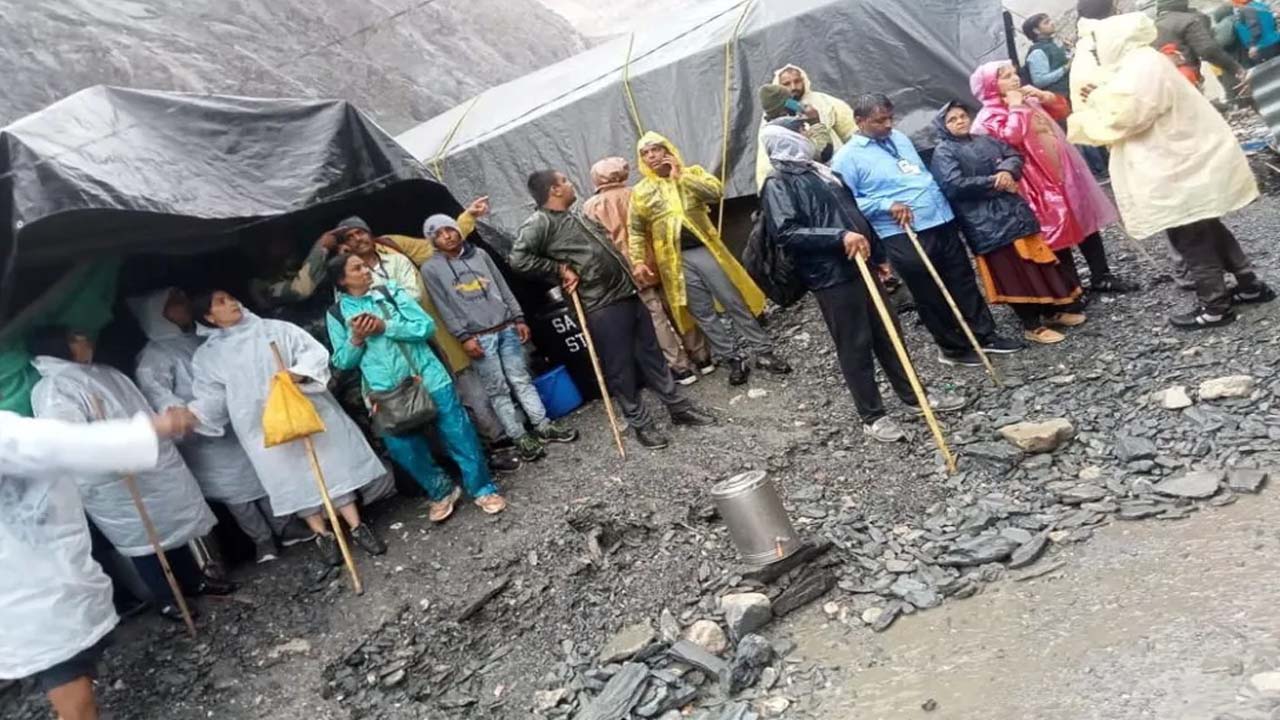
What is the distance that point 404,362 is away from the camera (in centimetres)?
509

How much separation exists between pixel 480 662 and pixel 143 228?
304cm

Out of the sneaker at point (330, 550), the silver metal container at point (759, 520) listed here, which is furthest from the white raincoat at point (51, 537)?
the silver metal container at point (759, 520)

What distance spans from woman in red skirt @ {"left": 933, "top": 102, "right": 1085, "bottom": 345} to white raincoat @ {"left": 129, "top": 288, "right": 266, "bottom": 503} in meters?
4.78

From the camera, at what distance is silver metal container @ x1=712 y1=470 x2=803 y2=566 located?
3764 millimetres

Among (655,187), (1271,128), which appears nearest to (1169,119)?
(1271,128)

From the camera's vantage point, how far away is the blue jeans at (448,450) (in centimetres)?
520

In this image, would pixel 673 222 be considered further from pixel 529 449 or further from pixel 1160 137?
pixel 1160 137

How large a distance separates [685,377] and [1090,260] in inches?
119

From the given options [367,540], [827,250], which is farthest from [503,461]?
[827,250]

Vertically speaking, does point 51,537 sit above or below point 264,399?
below

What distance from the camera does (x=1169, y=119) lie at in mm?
4605

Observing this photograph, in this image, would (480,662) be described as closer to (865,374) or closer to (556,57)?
(865,374)

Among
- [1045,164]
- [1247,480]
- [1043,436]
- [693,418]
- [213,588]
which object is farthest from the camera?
[693,418]

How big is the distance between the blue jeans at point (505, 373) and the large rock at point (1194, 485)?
3.90m
